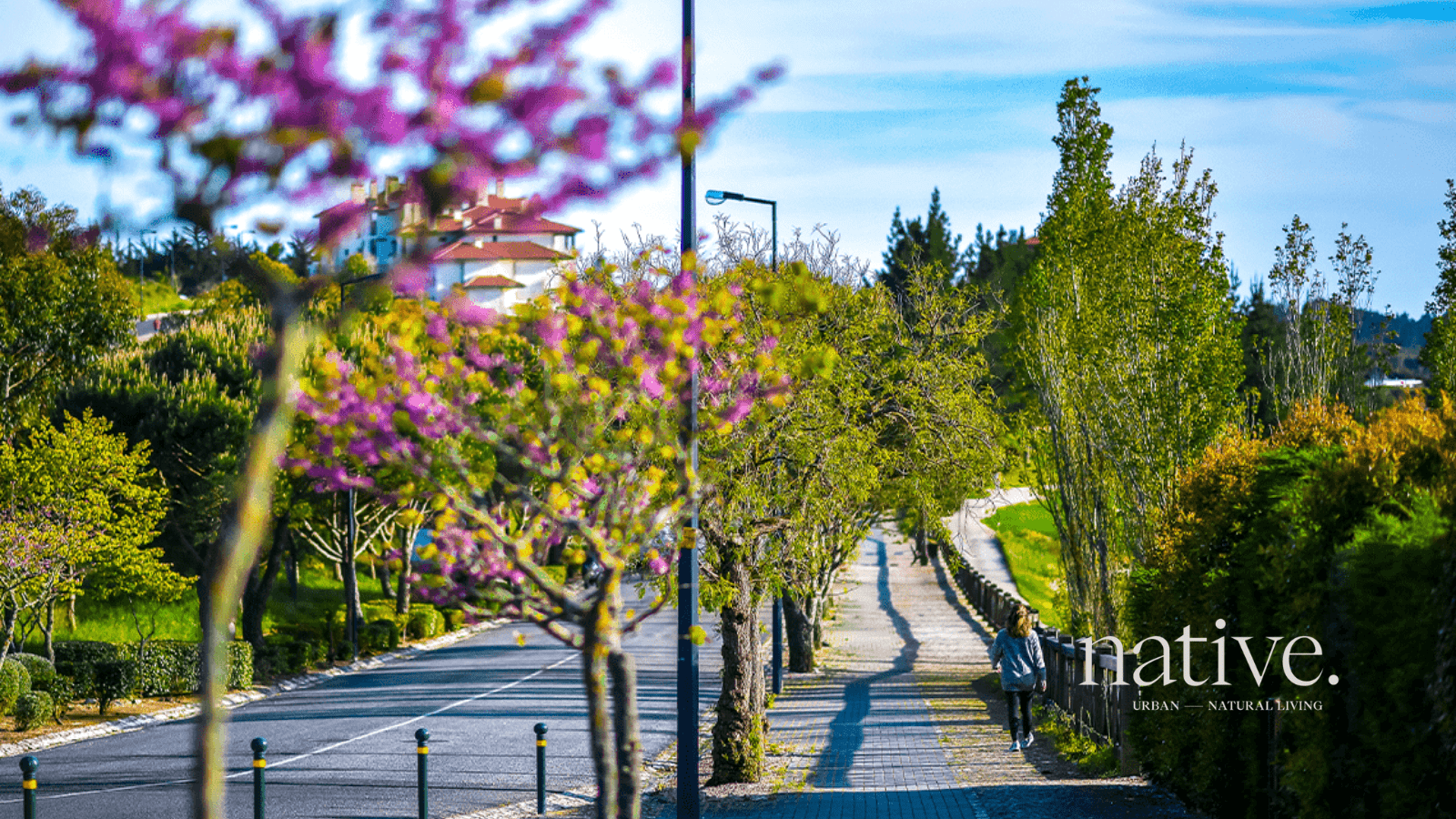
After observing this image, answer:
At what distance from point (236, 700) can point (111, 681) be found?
9.48ft

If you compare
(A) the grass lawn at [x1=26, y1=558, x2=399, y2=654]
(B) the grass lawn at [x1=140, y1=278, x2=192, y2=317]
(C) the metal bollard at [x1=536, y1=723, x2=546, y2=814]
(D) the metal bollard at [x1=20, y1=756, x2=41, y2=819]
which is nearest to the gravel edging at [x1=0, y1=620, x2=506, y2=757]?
(D) the metal bollard at [x1=20, y1=756, x2=41, y2=819]

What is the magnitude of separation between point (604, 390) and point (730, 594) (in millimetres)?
8528

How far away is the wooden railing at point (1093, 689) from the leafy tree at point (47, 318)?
24156 millimetres

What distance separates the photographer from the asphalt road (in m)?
13.9

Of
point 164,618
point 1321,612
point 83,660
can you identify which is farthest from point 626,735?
point 164,618

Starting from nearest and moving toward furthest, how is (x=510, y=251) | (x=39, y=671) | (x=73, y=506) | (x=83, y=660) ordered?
(x=73, y=506), (x=39, y=671), (x=83, y=660), (x=510, y=251)

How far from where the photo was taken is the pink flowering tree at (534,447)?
214 inches

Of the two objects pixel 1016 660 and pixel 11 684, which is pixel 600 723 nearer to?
pixel 1016 660

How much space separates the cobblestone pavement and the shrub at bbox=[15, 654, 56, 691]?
511 inches

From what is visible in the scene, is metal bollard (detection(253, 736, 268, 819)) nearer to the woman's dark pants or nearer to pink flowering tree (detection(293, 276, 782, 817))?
pink flowering tree (detection(293, 276, 782, 817))

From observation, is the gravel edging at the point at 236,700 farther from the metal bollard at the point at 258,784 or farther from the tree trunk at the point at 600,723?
the tree trunk at the point at 600,723

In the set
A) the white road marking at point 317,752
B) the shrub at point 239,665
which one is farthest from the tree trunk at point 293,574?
the white road marking at point 317,752

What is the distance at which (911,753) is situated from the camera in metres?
16.1

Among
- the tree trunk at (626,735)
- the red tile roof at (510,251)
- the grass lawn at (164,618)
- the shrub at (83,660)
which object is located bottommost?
the grass lawn at (164,618)
